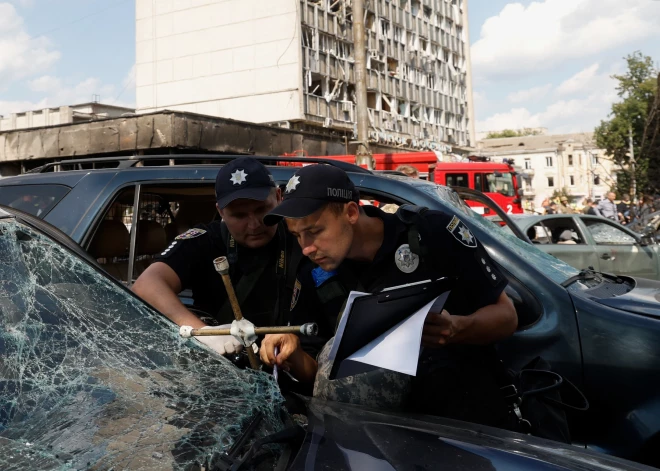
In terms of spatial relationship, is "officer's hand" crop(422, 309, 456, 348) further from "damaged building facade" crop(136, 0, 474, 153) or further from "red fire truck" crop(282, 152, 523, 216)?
"damaged building facade" crop(136, 0, 474, 153)

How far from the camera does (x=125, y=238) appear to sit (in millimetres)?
3799

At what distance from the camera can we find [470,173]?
741 inches

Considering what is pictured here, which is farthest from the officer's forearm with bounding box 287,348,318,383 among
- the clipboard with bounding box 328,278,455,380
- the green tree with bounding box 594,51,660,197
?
the green tree with bounding box 594,51,660,197

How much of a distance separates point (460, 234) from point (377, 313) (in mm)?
484

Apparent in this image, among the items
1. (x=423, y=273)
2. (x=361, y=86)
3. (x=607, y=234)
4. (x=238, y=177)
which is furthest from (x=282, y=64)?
(x=423, y=273)

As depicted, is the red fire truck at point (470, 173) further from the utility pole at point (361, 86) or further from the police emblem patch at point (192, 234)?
the police emblem patch at point (192, 234)

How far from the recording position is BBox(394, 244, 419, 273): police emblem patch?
93.7 inches

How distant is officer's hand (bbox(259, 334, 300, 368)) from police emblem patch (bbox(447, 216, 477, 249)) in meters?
0.62

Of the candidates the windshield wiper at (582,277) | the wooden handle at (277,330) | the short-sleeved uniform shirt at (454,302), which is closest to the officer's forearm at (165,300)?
the wooden handle at (277,330)

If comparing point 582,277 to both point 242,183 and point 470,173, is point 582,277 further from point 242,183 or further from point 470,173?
point 470,173

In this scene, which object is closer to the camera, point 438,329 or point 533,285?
point 438,329

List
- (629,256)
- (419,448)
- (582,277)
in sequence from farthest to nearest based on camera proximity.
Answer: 1. (629,256)
2. (582,277)
3. (419,448)

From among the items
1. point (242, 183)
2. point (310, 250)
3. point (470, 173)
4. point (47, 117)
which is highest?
point (47, 117)

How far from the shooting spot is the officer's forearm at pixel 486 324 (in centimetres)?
219
